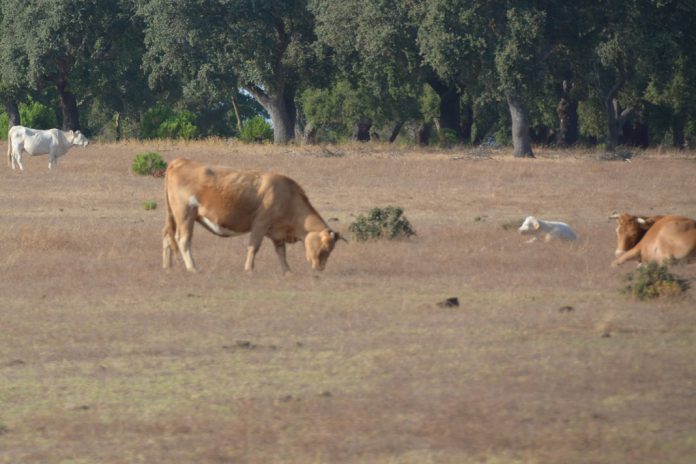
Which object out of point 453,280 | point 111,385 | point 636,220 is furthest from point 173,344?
point 636,220

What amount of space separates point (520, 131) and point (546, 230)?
25.9 meters

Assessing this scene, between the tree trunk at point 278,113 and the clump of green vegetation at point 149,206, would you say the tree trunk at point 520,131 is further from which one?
the clump of green vegetation at point 149,206

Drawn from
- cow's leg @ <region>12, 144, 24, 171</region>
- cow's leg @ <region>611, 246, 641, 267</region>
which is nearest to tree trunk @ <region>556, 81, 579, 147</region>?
cow's leg @ <region>12, 144, 24, 171</region>

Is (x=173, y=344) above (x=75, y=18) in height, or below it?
below

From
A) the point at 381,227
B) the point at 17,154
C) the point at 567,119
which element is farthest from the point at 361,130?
the point at 381,227

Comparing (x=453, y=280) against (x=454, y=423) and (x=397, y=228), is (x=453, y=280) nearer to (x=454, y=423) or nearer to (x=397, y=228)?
(x=397, y=228)

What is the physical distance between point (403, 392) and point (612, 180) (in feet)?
85.2

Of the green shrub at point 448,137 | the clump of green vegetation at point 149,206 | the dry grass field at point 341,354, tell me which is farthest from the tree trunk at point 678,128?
the dry grass field at point 341,354

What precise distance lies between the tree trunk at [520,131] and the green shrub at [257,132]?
37.2 feet

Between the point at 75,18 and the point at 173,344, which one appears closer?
the point at 173,344

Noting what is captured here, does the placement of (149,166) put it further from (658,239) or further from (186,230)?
(658,239)

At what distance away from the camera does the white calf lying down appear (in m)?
19.5

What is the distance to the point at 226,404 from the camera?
27.3ft

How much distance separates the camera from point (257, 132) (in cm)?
5431
